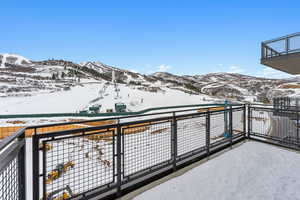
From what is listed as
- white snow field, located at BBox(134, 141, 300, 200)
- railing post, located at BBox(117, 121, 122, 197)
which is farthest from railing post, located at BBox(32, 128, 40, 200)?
white snow field, located at BBox(134, 141, 300, 200)

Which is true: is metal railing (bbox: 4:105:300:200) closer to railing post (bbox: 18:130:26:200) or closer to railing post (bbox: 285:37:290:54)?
railing post (bbox: 18:130:26:200)

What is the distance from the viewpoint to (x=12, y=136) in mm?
1521

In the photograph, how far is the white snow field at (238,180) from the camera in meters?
2.68

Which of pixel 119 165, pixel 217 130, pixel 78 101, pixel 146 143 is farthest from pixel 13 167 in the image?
pixel 78 101

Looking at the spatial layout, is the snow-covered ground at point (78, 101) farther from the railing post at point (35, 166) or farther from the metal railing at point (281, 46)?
the railing post at point (35, 166)

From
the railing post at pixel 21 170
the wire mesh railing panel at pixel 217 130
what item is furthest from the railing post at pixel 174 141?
the railing post at pixel 21 170

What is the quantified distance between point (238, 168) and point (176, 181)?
1.40 metres

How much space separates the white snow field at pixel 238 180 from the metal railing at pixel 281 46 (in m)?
6.36

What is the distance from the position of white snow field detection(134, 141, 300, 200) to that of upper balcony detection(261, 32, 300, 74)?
20.5ft

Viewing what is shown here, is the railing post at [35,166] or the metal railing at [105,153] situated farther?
the railing post at [35,166]

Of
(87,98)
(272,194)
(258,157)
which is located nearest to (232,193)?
(272,194)

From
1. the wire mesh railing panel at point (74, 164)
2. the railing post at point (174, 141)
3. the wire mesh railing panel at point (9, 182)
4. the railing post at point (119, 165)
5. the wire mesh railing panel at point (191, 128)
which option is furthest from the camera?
the wire mesh railing panel at point (191, 128)

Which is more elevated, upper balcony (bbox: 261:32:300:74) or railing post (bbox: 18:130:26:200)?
upper balcony (bbox: 261:32:300:74)

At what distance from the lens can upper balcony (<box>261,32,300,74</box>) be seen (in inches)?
321
